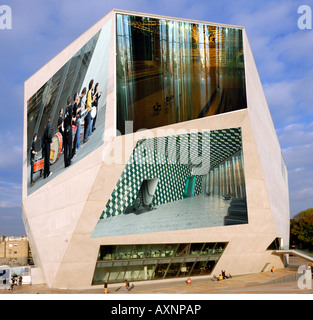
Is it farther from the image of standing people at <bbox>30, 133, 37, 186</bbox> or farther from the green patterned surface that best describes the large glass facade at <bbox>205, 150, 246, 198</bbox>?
the image of standing people at <bbox>30, 133, 37, 186</bbox>

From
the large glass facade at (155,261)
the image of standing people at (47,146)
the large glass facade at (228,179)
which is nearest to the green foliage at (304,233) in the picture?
the large glass facade at (155,261)

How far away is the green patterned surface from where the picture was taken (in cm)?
1969

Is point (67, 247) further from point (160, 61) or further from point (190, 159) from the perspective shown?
point (160, 61)

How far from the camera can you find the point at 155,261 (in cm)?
2230

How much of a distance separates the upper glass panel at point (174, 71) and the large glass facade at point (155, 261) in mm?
7529

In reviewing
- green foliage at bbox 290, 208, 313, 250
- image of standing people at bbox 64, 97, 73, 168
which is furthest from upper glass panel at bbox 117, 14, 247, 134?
green foliage at bbox 290, 208, 313, 250

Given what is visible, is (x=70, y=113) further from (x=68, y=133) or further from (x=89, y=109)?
(x=89, y=109)

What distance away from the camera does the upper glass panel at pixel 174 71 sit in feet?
64.7

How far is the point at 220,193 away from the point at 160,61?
352 inches

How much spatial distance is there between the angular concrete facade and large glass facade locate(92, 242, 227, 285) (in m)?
0.63

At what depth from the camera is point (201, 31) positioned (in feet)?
70.2

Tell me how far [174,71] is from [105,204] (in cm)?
867

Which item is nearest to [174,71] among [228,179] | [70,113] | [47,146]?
[70,113]
